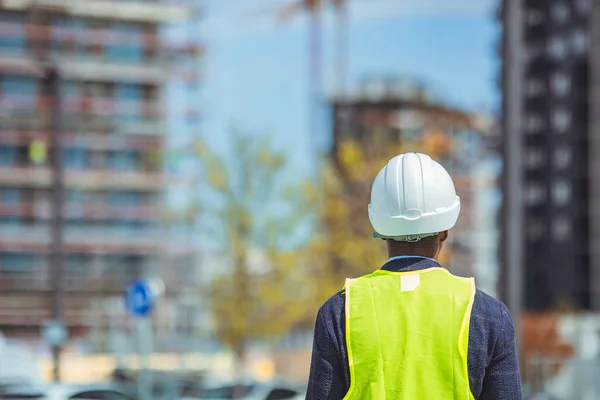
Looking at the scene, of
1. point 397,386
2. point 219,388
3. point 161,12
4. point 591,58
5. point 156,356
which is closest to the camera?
point 397,386

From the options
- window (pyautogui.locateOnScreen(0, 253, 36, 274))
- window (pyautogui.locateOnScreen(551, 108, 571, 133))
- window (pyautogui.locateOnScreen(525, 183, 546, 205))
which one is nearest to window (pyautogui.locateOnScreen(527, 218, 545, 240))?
window (pyautogui.locateOnScreen(525, 183, 546, 205))

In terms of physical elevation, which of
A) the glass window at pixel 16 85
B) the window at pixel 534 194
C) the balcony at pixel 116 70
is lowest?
the window at pixel 534 194

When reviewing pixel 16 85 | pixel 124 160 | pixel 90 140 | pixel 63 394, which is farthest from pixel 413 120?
pixel 63 394

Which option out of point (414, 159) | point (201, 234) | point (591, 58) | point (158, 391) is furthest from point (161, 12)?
point (414, 159)

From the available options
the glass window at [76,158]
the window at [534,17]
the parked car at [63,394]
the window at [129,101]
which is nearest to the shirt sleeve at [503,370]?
the parked car at [63,394]

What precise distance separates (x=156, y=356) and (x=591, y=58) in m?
54.4

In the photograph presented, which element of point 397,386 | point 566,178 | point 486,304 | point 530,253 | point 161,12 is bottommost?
point 530,253

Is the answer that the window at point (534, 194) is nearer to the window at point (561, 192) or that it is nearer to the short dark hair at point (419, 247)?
the window at point (561, 192)

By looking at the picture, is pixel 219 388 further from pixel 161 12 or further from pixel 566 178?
pixel 566 178

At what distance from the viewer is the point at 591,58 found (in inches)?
3366

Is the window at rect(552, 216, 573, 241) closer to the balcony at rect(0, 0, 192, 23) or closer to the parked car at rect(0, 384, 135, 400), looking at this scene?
the balcony at rect(0, 0, 192, 23)

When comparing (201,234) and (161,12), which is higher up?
(161,12)

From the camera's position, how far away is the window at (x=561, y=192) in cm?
8581

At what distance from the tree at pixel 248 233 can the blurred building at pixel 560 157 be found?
140 ft
